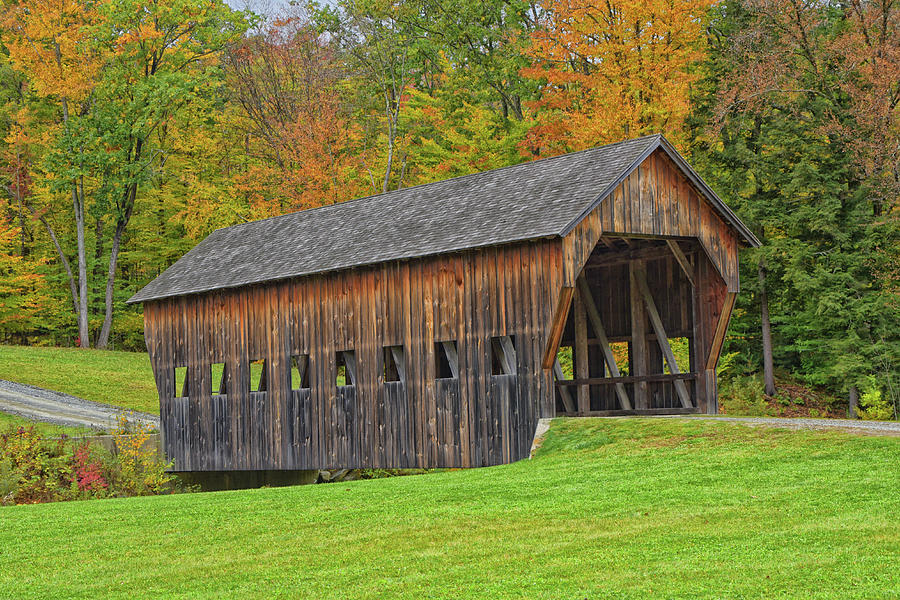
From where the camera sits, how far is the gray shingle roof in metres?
17.1

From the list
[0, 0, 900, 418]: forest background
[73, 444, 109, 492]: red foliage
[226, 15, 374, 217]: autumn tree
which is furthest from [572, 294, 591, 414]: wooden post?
[226, 15, 374, 217]: autumn tree

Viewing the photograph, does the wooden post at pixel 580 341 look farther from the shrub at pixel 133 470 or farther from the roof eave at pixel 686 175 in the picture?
the shrub at pixel 133 470

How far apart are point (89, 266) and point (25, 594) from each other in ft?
126

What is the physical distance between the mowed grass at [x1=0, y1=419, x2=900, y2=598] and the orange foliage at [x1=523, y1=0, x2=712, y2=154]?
1651 centimetres

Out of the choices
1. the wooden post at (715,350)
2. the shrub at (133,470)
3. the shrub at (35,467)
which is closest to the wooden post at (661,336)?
the wooden post at (715,350)

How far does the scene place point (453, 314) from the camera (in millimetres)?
18062

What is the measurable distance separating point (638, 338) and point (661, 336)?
45.2 inches

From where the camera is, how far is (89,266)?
44.5 m

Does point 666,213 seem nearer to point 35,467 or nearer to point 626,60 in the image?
point 35,467

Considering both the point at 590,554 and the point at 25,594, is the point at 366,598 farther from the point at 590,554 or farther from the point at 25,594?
the point at 25,594

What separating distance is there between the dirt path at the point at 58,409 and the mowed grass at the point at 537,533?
13.9 m

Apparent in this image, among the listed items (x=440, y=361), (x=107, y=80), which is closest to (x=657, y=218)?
(x=440, y=361)

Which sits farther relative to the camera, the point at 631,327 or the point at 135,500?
the point at 631,327

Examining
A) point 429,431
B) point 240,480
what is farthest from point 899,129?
point 240,480
